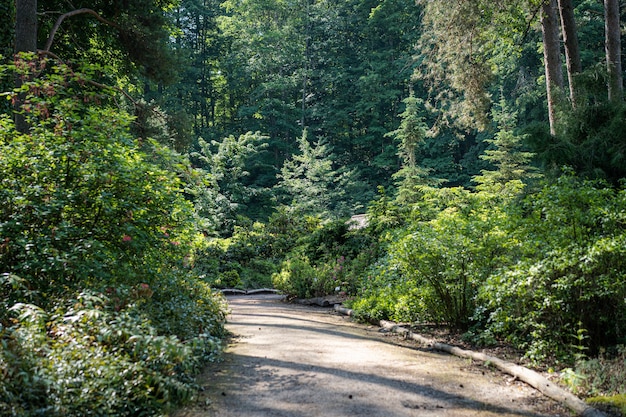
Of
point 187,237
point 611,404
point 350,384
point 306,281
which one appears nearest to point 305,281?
point 306,281

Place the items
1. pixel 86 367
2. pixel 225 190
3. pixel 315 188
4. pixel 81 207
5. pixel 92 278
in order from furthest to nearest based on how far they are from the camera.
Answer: pixel 315 188 < pixel 225 190 < pixel 81 207 < pixel 92 278 < pixel 86 367

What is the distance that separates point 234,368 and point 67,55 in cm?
1196

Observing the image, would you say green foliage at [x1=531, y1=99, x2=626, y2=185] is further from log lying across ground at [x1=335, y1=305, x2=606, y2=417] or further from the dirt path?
the dirt path

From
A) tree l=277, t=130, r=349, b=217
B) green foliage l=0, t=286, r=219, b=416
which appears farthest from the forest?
tree l=277, t=130, r=349, b=217

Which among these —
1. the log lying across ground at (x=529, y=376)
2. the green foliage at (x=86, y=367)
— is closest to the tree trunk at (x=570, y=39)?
the log lying across ground at (x=529, y=376)

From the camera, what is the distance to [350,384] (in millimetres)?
4941

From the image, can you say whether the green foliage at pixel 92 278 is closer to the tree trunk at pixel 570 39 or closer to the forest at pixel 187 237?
the forest at pixel 187 237

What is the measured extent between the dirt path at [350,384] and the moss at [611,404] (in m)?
0.27

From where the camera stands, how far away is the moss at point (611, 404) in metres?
3.97

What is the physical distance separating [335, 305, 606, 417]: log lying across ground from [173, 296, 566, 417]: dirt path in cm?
9

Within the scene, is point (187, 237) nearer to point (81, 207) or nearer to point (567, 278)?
point (81, 207)

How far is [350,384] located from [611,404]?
2.14m

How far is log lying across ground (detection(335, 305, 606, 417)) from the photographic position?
4162 millimetres

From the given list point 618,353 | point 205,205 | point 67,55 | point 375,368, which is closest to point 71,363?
point 375,368
